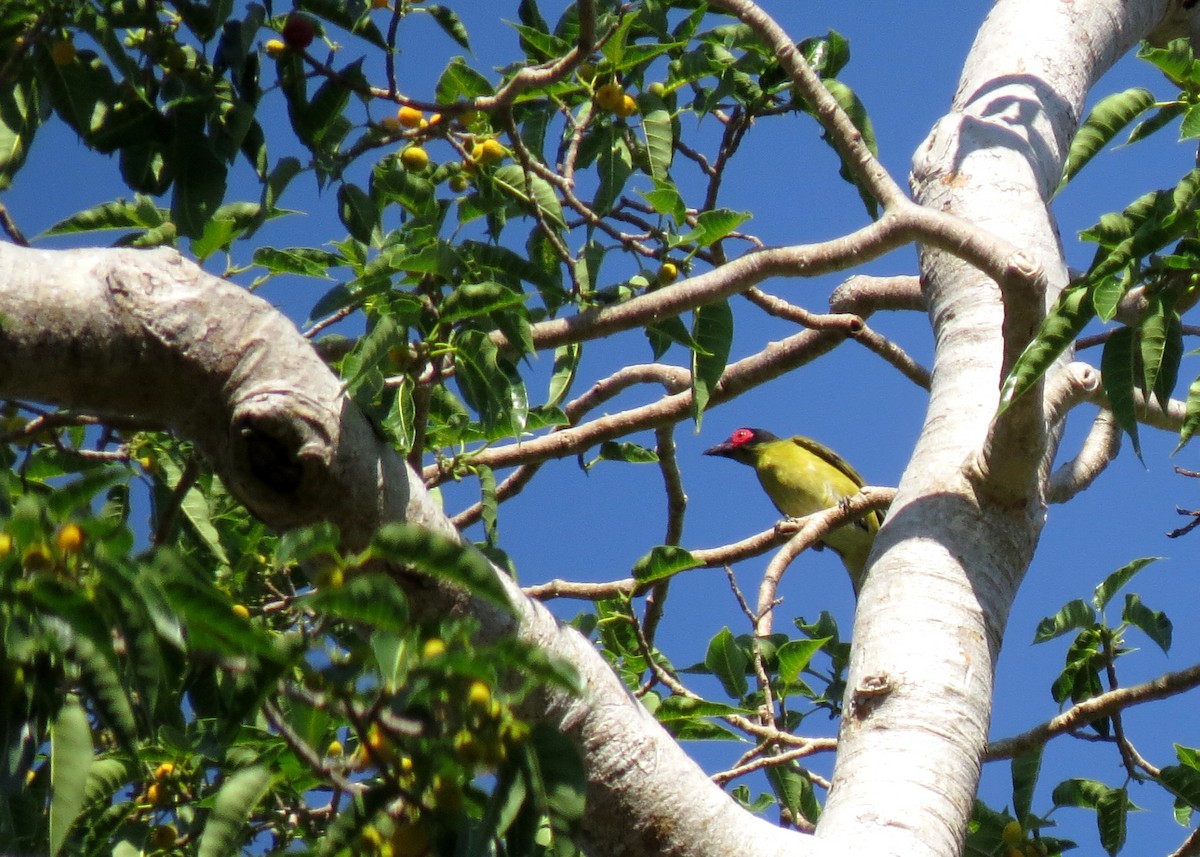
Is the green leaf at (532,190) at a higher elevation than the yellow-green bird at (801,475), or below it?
below

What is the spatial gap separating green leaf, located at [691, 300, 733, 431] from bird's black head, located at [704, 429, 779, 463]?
6.34m

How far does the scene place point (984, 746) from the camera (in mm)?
2785

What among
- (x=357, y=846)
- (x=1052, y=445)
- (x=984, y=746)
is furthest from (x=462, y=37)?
(x=357, y=846)

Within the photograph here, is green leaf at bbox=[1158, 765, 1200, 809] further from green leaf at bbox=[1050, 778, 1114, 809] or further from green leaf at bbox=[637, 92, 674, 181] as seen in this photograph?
green leaf at bbox=[637, 92, 674, 181]

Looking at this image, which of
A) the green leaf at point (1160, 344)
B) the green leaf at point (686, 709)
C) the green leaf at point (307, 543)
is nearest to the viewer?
the green leaf at point (307, 543)

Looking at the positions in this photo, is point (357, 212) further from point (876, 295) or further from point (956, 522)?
point (876, 295)

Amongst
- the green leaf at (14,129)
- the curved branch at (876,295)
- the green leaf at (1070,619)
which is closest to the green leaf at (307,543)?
the green leaf at (14,129)

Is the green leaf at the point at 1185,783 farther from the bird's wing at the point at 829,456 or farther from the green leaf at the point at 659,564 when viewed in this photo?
the bird's wing at the point at 829,456

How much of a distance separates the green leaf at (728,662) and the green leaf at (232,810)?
2.06 metres

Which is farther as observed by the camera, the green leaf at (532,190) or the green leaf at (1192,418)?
the green leaf at (532,190)

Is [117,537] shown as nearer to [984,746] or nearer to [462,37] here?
[984,746]

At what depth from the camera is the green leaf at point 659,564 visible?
125 inches

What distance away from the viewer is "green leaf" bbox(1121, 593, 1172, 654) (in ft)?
12.2

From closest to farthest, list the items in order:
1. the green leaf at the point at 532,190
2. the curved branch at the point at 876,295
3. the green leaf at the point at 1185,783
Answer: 1. the green leaf at the point at 532,190
2. the green leaf at the point at 1185,783
3. the curved branch at the point at 876,295
